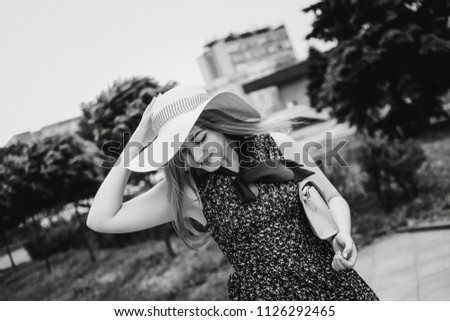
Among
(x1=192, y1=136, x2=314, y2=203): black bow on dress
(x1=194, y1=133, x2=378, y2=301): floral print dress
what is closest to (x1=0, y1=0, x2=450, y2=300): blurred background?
(x1=194, y1=133, x2=378, y2=301): floral print dress

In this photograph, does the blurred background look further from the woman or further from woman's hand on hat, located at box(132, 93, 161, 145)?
woman's hand on hat, located at box(132, 93, 161, 145)

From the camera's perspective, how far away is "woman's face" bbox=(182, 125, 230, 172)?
1.47 metres

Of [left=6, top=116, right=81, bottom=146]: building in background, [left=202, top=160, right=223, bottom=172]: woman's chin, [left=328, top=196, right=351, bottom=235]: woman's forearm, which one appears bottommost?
[left=328, top=196, right=351, bottom=235]: woman's forearm

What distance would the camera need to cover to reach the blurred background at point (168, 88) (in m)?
3.19

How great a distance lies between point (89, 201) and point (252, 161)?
7.29 feet

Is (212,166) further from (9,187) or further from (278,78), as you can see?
(278,78)

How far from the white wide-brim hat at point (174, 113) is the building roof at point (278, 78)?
213 cm

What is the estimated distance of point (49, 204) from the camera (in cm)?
337

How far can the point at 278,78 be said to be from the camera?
383 cm

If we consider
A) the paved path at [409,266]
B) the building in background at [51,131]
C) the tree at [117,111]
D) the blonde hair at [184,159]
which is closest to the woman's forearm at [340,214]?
the blonde hair at [184,159]

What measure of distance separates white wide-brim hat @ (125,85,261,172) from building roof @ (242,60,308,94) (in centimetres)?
213

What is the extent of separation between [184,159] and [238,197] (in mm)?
244

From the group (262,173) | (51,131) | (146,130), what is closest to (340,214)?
(262,173)
